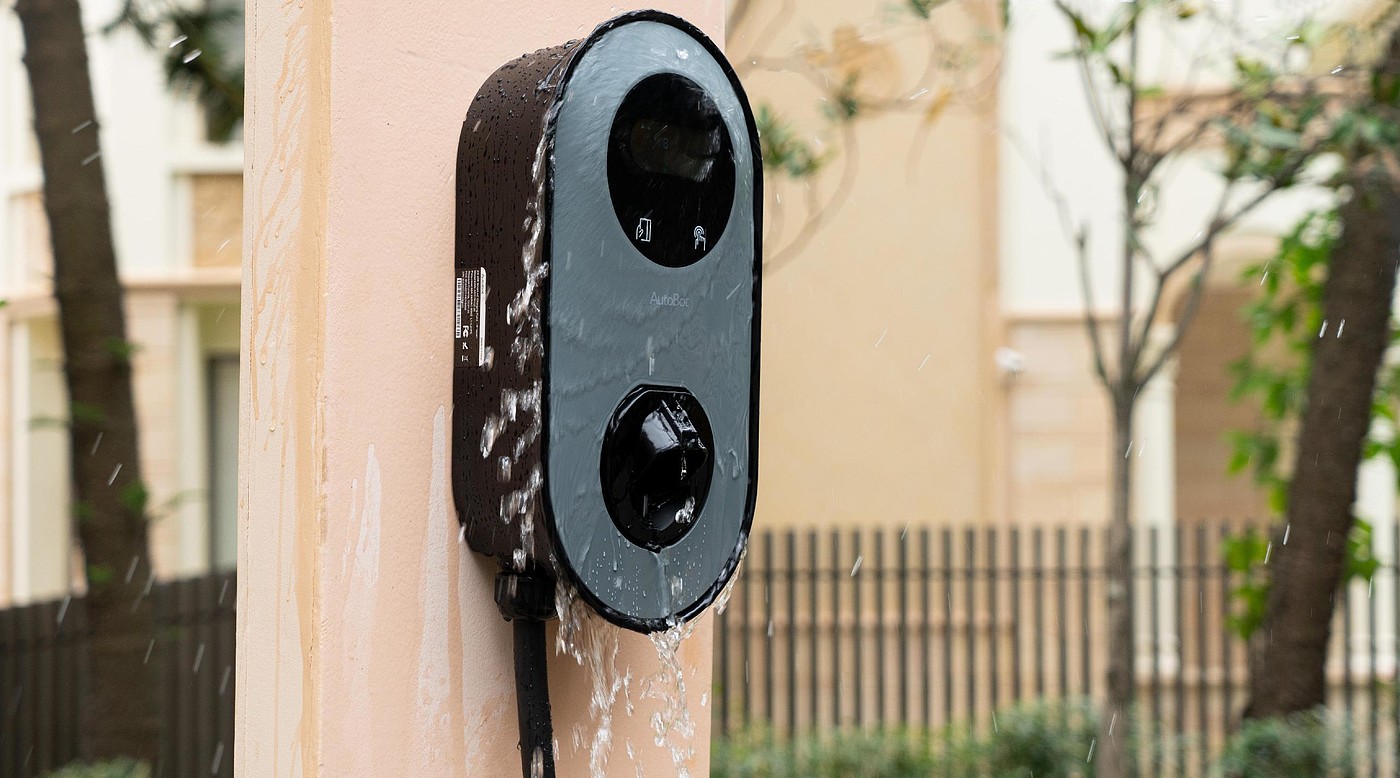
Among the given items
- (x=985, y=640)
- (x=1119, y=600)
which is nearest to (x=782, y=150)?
(x=1119, y=600)

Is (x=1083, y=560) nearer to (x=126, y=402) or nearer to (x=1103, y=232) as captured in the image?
(x=1103, y=232)

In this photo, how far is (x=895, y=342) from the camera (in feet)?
31.2

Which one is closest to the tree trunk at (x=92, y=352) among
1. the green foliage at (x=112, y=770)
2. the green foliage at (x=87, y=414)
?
the green foliage at (x=87, y=414)

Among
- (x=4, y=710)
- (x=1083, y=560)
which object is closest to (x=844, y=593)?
(x=1083, y=560)

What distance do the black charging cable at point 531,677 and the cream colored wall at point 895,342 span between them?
8.11 m

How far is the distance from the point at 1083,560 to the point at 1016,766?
2.26 metres

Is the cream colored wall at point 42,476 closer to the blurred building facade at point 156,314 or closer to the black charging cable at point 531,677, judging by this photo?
the blurred building facade at point 156,314

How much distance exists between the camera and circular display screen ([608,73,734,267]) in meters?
1.31

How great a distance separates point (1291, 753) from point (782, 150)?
3.38 meters

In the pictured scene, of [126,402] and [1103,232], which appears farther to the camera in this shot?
[1103,232]

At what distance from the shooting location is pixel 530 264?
1265 mm

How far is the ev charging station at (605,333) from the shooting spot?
1.26 meters

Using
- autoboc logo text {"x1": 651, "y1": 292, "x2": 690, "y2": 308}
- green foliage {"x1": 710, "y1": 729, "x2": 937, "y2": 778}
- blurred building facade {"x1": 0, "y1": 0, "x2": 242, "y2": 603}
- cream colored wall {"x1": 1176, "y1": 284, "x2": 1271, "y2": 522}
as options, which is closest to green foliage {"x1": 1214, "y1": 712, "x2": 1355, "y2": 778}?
green foliage {"x1": 710, "y1": 729, "x2": 937, "y2": 778}

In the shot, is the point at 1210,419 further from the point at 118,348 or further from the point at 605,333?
the point at 605,333
